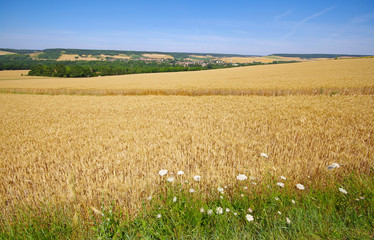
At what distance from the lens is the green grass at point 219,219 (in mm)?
2035

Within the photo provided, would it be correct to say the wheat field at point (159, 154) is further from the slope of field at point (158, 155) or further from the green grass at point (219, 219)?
the green grass at point (219, 219)

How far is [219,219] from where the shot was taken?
2.21 meters

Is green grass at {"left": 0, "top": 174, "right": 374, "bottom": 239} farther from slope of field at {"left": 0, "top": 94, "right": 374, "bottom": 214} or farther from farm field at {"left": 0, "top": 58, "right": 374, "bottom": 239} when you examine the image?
slope of field at {"left": 0, "top": 94, "right": 374, "bottom": 214}

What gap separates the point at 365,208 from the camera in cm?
234

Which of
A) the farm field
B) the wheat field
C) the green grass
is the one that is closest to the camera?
the green grass

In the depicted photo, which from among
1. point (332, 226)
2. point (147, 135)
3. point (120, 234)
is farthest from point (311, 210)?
point (147, 135)

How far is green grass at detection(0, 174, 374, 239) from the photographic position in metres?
2.04

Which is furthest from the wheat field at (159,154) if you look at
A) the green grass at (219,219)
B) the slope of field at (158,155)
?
the green grass at (219,219)

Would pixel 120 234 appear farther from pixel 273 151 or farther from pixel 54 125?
pixel 54 125

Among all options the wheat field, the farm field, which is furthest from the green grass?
the wheat field

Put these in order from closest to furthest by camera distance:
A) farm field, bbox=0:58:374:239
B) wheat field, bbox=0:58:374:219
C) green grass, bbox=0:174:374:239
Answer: green grass, bbox=0:174:374:239 < farm field, bbox=0:58:374:239 < wheat field, bbox=0:58:374:219

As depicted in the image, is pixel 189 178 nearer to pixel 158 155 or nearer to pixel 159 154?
pixel 159 154

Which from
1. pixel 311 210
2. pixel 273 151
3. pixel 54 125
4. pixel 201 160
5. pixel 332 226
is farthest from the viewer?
pixel 54 125

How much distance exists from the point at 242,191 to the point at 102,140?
12.7ft
